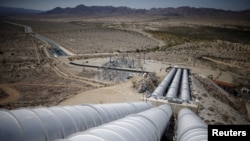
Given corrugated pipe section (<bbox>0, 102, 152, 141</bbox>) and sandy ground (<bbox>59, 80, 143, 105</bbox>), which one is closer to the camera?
corrugated pipe section (<bbox>0, 102, 152, 141</bbox>)

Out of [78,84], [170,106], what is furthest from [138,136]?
[78,84]

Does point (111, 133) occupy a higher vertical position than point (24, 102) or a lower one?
higher

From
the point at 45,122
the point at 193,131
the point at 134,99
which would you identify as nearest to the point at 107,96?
the point at 134,99

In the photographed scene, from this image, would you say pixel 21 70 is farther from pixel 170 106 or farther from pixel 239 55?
pixel 239 55

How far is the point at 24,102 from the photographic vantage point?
33750 millimetres

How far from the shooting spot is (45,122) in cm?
1118

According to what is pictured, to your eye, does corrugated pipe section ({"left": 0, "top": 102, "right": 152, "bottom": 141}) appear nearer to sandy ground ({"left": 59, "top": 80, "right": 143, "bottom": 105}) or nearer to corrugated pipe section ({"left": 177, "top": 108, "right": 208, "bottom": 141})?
corrugated pipe section ({"left": 177, "top": 108, "right": 208, "bottom": 141})

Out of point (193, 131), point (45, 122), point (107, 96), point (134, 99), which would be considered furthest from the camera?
point (107, 96)

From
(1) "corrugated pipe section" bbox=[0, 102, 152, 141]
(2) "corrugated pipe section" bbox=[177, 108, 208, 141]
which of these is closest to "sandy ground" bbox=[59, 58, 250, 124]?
(2) "corrugated pipe section" bbox=[177, 108, 208, 141]

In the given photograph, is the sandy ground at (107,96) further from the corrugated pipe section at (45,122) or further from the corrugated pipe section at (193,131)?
the corrugated pipe section at (45,122)

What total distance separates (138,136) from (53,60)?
211 ft

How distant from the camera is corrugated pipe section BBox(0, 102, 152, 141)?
9414 millimetres

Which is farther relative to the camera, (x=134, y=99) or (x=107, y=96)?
(x=107, y=96)

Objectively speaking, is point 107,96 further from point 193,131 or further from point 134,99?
point 193,131
